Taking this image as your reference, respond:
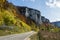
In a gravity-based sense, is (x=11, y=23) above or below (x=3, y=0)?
below

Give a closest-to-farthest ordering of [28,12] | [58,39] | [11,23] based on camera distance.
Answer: [58,39] → [11,23] → [28,12]

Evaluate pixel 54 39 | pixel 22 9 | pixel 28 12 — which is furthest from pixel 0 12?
pixel 28 12

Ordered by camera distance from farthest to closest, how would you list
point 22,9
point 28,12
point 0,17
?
point 28,12 → point 22,9 → point 0,17

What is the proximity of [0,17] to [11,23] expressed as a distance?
6.95 meters

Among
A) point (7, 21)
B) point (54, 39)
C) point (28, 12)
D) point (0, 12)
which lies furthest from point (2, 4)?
point (28, 12)

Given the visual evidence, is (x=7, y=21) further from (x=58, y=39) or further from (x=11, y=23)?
(x=58, y=39)

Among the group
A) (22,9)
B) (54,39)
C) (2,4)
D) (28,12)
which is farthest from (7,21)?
(28,12)

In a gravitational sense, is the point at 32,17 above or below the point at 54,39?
below

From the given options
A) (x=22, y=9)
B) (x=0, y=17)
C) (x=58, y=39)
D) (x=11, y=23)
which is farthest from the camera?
(x=22, y=9)

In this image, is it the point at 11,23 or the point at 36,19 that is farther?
the point at 36,19

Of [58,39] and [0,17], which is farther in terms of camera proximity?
[0,17]

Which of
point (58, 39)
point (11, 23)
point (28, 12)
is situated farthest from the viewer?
point (28, 12)

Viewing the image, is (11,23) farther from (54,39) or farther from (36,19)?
(36,19)

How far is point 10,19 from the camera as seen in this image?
268 ft
